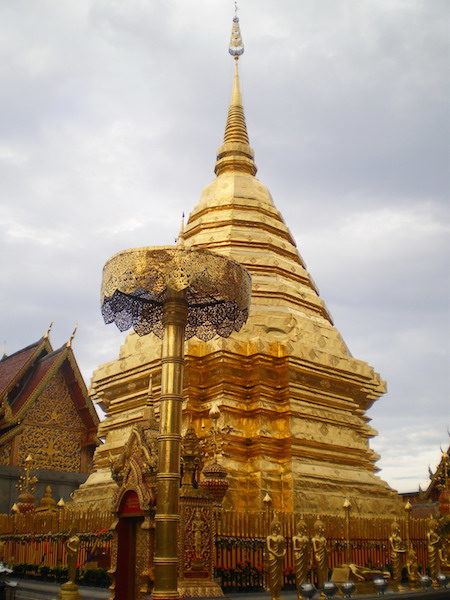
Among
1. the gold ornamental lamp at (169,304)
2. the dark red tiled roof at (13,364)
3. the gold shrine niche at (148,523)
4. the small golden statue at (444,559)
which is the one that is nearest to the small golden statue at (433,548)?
the small golden statue at (444,559)

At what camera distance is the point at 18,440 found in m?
18.5

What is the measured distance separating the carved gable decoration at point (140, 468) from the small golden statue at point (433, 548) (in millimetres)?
5535

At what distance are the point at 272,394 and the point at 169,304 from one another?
624 centimetres

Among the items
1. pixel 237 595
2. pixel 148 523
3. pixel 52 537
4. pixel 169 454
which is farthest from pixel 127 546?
pixel 52 537

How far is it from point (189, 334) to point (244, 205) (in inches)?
316

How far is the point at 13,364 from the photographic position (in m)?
21.3

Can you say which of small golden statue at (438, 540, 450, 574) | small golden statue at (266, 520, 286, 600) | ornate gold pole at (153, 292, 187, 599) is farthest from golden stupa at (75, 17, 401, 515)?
ornate gold pole at (153, 292, 187, 599)

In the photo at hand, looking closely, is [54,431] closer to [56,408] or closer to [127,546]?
[56,408]

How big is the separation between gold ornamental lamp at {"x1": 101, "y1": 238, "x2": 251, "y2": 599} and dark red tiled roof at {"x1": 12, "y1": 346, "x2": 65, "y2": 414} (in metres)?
11.8

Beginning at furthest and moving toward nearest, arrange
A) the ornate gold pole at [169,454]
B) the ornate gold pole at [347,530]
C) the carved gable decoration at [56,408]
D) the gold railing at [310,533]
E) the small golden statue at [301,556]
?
1. the carved gable decoration at [56,408]
2. the ornate gold pole at [347,530]
3. the gold railing at [310,533]
4. the small golden statue at [301,556]
5. the ornate gold pole at [169,454]

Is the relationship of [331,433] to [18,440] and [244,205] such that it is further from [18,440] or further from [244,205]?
[18,440]

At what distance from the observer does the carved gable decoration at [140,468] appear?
25.9 feet

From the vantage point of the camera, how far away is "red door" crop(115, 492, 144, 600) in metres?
8.13

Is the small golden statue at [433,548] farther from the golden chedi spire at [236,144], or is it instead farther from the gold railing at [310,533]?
the golden chedi spire at [236,144]
